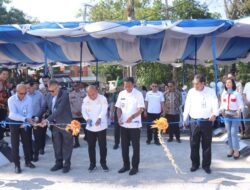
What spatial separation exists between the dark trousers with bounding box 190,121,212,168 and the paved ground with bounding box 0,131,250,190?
8.7 inches

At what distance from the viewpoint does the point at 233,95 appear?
23.2 feet

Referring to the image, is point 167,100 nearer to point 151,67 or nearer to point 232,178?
point 232,178

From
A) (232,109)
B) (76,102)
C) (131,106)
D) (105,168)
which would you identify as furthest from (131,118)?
(76,102)

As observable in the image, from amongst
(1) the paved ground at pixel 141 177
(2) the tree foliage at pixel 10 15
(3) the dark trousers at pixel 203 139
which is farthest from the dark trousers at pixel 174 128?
(2) the tree foliage at pixel 10 15

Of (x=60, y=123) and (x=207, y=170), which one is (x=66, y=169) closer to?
(x=60, y=123)

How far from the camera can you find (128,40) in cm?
974

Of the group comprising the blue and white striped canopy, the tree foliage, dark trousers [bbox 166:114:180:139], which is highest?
the tree foliage

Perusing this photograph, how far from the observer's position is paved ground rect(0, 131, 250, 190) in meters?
5.64

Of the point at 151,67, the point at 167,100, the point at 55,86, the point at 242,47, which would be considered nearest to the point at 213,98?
the point at 55,86

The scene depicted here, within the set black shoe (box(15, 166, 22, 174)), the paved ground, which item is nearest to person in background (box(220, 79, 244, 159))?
the paved ground

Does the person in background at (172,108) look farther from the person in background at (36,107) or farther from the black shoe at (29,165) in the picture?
the black shoe at (29,165)

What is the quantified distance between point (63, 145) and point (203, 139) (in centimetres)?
248

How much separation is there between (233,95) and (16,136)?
4111mm

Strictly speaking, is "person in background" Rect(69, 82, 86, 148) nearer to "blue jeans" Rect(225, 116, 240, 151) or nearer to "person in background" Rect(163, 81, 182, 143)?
"person in background" Rect(163, 81, 182, 143)
